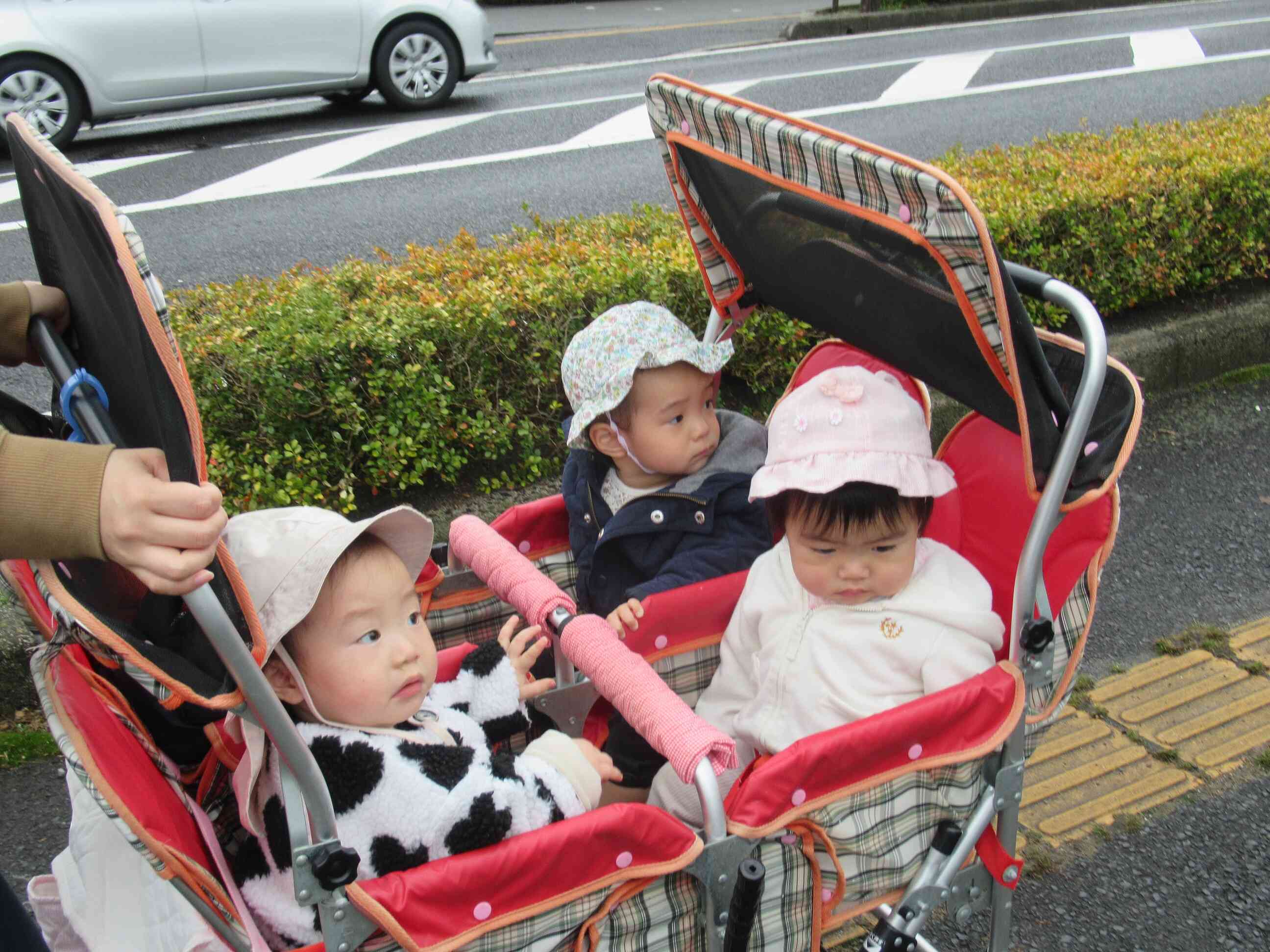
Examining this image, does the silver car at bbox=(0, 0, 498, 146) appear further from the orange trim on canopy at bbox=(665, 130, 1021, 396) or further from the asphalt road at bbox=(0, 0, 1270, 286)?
the orange trim on canopy at bbox=(665, 130, 1021, 396)

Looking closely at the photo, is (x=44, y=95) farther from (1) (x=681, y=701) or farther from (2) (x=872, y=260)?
(1) (x=681, y=701)

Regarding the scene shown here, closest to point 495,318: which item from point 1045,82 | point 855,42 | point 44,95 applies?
point 44,95

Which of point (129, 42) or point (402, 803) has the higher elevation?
point (129, 42)

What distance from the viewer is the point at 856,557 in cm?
197

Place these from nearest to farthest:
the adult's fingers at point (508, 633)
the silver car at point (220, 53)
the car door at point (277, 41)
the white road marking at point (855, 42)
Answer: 1. the adult's fingers at point (508, 633)
2. the silver car at point (220, 53)
3. the car door at point (277, 41)
4. the white road marking at point (855, 42)

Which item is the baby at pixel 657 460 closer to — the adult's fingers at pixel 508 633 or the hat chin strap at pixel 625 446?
the hat chin strap at pixel 625 446

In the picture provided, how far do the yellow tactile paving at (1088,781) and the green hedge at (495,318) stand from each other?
1588 millimetres

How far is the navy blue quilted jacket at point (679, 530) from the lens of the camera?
2.39 m

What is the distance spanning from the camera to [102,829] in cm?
150

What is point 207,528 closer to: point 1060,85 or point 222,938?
point 222,938

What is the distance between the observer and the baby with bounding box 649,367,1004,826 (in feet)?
6.29

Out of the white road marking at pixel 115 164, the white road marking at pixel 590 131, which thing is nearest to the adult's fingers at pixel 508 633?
the white road marking at pixel 590 131

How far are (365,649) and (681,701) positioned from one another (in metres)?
0.46

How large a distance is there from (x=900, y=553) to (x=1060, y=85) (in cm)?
912
